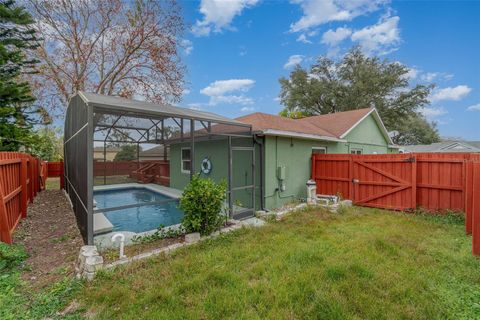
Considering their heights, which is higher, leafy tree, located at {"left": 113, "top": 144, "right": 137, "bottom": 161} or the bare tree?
the bare tree

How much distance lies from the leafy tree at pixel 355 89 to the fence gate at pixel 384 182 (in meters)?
16.2

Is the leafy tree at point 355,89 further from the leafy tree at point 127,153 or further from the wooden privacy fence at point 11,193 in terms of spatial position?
the wooden privacy fence at point 11,193

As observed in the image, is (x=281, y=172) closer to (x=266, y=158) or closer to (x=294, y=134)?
(x=266, y=158)

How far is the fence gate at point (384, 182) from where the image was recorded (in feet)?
24.8

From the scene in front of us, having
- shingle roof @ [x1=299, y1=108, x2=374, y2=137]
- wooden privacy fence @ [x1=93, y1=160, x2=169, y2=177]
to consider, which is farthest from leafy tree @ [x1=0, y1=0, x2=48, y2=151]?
shingle roof @ [x1=299, y1=108, x2=374, y2=137]

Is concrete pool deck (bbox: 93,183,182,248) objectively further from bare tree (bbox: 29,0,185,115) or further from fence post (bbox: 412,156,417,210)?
fence post (bbox: 412,156,417,210)

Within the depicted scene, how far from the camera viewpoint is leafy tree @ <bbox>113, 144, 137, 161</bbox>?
41.2 ft

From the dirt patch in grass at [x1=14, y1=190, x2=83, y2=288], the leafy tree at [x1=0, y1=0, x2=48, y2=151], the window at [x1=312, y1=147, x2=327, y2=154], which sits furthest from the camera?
the window at [x1=312, y1=147, x2=327, y2=154]

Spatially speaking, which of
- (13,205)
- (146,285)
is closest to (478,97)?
(146,285)

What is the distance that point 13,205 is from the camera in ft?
16.9

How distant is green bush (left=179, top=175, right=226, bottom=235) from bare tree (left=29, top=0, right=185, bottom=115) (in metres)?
13.3

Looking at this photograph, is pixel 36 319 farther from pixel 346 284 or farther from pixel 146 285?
pixel 346 284

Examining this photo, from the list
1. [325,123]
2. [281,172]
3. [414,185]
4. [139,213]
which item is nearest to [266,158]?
[281,172]

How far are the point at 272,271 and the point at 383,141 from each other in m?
15.6
